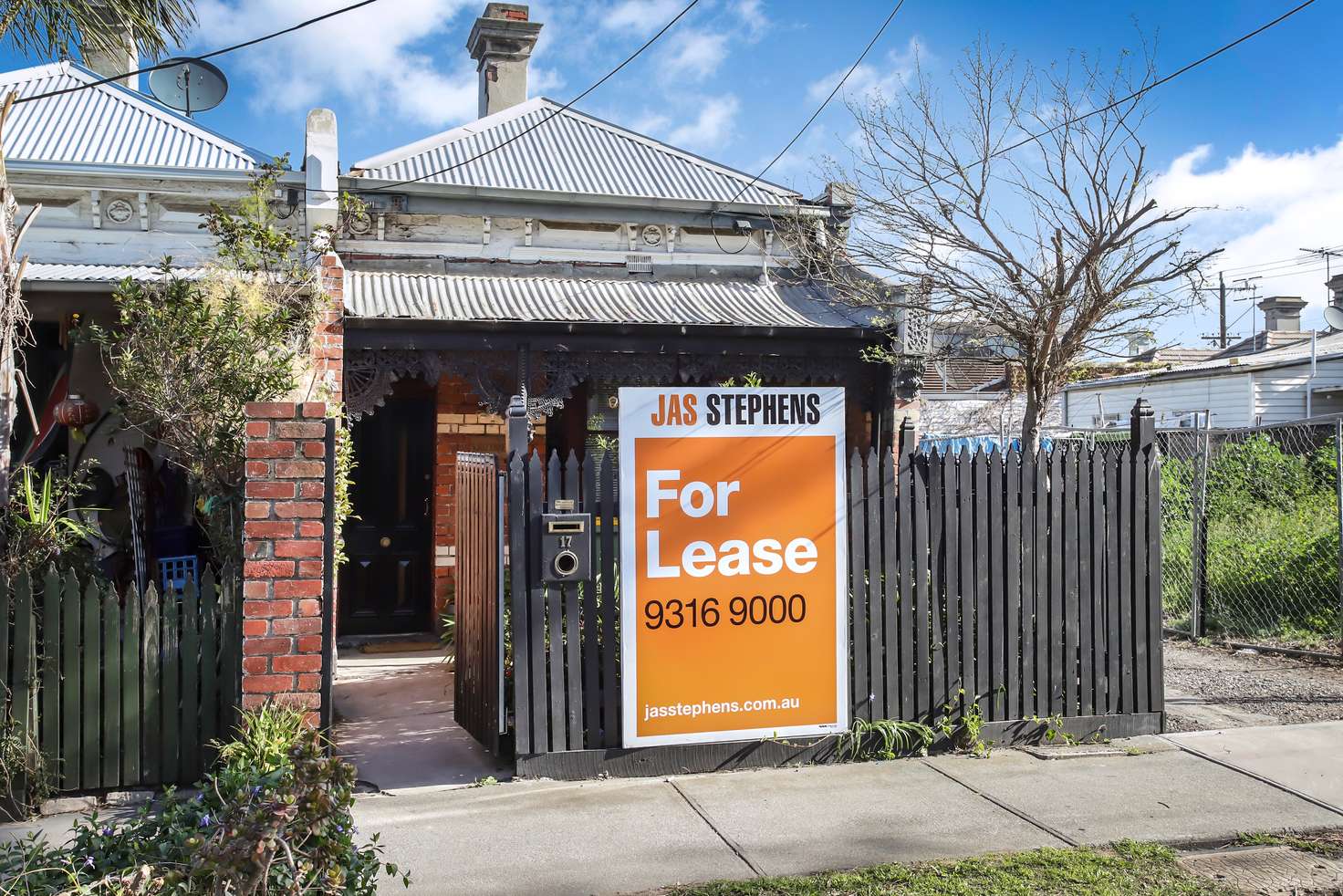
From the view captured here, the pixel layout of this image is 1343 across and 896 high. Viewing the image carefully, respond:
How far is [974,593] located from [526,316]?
5.50 metres

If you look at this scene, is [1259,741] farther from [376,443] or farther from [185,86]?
[185,86]

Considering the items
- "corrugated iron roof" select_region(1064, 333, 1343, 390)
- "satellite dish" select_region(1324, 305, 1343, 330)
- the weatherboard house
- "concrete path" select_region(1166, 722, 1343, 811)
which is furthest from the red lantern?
"satellite dish" select_region(1324, 305, 1343, 330)

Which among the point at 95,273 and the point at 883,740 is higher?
the point at 95,273

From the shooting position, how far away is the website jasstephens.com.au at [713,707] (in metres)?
5.54

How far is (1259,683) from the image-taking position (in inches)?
299

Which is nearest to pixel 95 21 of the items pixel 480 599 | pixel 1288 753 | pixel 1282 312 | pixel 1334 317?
pixel 480 599

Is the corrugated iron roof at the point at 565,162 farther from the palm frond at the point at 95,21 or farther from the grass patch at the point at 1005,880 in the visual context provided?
the grass patch at the point at 1005,880

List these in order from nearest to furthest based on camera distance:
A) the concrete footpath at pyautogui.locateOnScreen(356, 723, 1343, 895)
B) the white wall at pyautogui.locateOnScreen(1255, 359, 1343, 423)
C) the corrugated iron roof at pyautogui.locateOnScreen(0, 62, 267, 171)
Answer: the concrete footpath at pyautogui.locateOnScreen(356, 723, 1343, 895), the corrugated iron roof at pyautogui.locateOnScreen(0, 62, 267, 171), the white wall at pyautogui.locateOnScreen(1255, 359, 1343, 423)

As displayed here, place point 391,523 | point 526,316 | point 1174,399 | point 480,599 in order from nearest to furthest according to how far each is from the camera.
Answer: point 480,599 < point 526,316 < point 391,523 < point 1174,399

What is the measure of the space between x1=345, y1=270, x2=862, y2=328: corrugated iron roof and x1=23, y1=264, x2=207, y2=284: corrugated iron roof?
5.04 ft

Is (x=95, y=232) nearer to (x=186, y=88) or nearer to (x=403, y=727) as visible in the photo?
(x=186, y=88)

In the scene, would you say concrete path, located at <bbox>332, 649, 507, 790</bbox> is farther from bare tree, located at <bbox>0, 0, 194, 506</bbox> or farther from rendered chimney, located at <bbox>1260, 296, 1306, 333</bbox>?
rendered chimney, located at <bbox>1260, 296, 1306, 333</bbox>

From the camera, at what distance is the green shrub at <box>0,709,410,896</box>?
2746mm

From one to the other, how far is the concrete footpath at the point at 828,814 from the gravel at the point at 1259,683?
837 millimetres
